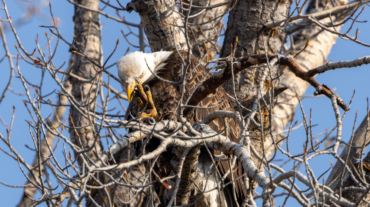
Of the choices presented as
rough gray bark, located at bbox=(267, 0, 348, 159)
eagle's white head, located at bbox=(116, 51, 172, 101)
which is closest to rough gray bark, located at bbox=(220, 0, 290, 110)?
eagle's white head, located at bbox=(116, 51, 172, 101)

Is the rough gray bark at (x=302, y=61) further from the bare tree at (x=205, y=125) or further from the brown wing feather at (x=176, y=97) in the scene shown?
the brown wing feather at (x=176, y=97)

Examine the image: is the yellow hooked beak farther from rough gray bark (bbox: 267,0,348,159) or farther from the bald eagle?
rough gray bark (bbox: 267,0,348,159)

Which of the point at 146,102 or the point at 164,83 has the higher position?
the point at 164,83

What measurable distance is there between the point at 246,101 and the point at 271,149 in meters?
1.20

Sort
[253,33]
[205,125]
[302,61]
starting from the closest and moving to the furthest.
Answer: [205,125]
[253,33]
[302,61]

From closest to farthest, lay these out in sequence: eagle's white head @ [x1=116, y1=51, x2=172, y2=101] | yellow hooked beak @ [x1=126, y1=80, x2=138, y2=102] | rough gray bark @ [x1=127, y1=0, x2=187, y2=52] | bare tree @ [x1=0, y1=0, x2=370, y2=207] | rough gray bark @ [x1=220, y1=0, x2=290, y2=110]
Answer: bare tree @ [x1=0, y1=0, x2=370, y2=207], yellow hooked beak @ [x1=126, y1=80, x2=138, y2=102], eagle's white head @ [x1=116, y1=51, x2=172, y2=101], rough gray bark @ [x1=127, y1=0, x2=187, y2=52], rough gray bark @ [x1=220, y1=0, x2=290, y2=110]

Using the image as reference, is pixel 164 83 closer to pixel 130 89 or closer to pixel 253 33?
pixel 130 89

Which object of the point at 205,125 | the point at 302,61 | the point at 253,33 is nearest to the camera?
the point at 205,125

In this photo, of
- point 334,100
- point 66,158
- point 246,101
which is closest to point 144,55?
point 246,101

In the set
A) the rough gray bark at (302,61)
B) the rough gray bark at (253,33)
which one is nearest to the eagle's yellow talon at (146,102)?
the rough gray bark at (253,33)

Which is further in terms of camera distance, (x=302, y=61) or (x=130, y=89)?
(x=302, y=61)

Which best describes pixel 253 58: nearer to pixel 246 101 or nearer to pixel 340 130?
pixel 340 130

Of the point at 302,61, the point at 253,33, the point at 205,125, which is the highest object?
the point at 302,61

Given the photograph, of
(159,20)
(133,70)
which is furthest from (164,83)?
(159,20)
